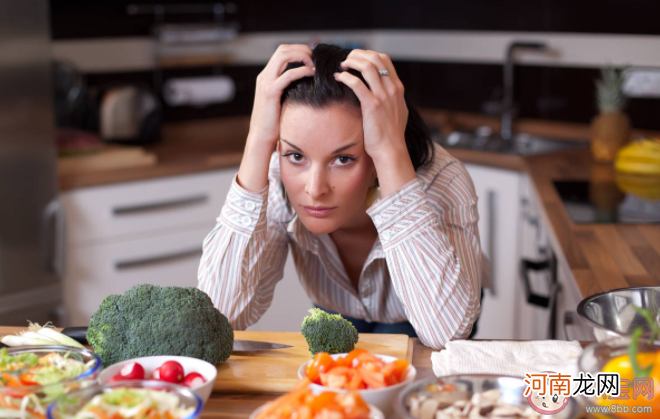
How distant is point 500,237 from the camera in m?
2.74

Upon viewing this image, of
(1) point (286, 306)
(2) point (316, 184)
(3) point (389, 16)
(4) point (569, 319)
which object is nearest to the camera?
(2) point (316, 184)

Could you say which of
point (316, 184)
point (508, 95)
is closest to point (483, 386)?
point (316, 184)

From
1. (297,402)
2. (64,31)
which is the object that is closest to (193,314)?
(297,402)

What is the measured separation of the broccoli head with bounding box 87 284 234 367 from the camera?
982mm

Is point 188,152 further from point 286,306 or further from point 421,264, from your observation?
point 421,264

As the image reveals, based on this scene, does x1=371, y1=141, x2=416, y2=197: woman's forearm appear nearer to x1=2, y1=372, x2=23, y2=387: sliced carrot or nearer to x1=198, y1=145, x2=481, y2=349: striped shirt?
x1=198, y1=145, x2=481, y2=349: striped shirt

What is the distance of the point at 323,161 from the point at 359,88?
0.45 ft

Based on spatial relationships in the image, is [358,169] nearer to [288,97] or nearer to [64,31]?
[288,97]

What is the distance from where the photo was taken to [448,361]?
1.02 m

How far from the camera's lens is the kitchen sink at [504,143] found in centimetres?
307

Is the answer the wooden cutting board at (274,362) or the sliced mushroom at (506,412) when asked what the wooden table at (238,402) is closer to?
the wooden cutting board at (274,362)

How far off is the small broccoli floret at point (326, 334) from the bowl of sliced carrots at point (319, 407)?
265 millimetres

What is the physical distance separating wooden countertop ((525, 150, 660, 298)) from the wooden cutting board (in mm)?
488

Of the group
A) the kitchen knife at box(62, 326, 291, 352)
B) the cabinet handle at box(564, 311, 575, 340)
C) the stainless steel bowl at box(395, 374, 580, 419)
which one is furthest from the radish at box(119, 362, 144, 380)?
the cabinet handle at box(564, 311, 575, 340)
